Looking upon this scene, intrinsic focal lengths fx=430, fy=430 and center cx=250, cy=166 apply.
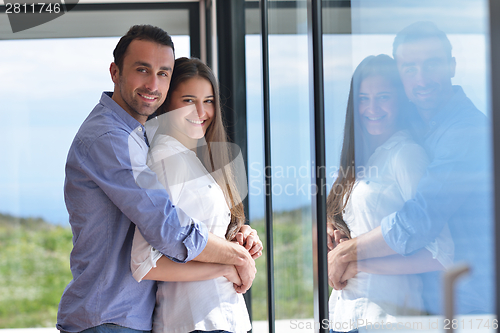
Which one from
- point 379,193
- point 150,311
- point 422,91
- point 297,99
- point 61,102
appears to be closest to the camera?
point 422,91

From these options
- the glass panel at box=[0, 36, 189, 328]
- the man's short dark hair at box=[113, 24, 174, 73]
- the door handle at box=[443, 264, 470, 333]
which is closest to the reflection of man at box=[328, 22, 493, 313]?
the door handle at box=[443, 264, 470, 333]

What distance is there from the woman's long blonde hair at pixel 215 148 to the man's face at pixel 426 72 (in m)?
0.85

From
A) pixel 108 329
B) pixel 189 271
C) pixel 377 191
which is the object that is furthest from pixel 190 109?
pixel 377 191

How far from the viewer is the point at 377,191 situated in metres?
0.79

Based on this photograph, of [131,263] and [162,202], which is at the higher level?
[162,202]

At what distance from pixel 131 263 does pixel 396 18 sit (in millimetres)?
897

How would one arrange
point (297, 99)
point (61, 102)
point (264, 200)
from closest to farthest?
1. point (297, 99)
2. point (264, 200)
3. point (61, 102)

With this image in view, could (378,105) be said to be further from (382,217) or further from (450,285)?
(450,285)

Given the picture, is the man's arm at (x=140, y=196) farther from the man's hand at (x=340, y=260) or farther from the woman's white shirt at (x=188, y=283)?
the man's hand at (x=340, y=260)

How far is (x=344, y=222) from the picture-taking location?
966 mm

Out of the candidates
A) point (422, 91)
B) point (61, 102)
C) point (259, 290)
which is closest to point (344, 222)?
point (422, 91)

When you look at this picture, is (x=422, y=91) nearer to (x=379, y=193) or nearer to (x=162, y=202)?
(x=379, y=193)

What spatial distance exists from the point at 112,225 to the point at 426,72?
906mm

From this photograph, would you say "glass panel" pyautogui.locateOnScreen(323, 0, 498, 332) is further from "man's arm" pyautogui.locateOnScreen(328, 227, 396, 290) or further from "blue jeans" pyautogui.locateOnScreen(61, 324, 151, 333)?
"blue jeans" pyautogui.locateOnScreen(61, 324, 151, 333)
